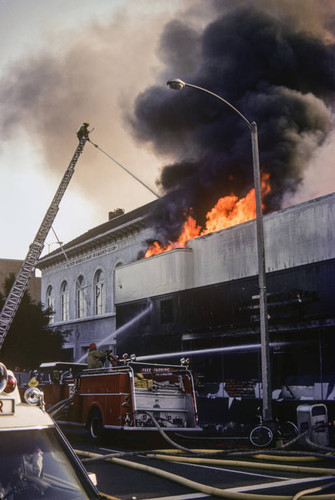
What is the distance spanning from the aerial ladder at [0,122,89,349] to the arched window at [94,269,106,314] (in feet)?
26.5

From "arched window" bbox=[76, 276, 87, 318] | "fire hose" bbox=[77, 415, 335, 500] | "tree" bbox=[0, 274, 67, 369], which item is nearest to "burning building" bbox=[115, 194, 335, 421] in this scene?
"fire hose" bbox=[77, 415, 335, 500]

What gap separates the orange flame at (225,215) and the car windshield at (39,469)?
19096mm

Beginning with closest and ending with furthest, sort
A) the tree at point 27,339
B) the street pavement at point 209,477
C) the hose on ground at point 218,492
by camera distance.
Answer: the hose on ground at point 218,492 < the street pavement at point 209,477 < the tree at point 27,339

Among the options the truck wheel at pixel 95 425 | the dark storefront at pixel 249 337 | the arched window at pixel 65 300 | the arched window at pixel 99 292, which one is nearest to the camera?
the truck wheel at pixel 95 425

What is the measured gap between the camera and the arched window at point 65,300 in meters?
38.1

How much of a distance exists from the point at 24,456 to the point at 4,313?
23.0 meters

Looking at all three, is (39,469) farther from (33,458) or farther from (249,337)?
(249,337)

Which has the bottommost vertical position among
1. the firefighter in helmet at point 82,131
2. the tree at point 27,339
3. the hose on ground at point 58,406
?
→ the hose on ground at point 58,406

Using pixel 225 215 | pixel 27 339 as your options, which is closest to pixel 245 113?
pixel 225 215

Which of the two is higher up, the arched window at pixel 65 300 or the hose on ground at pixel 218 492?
the arched window at pixel 65 300

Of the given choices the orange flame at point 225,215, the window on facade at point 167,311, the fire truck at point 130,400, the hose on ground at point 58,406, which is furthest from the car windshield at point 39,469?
the orange flame at point 225,215

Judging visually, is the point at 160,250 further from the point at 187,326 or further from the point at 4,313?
the point at 4,313

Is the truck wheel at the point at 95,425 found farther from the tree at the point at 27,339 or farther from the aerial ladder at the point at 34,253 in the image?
the tree at the point at 27,339

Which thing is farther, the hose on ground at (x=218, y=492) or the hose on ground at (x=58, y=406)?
the hose on ground at (x=58, y=406)
